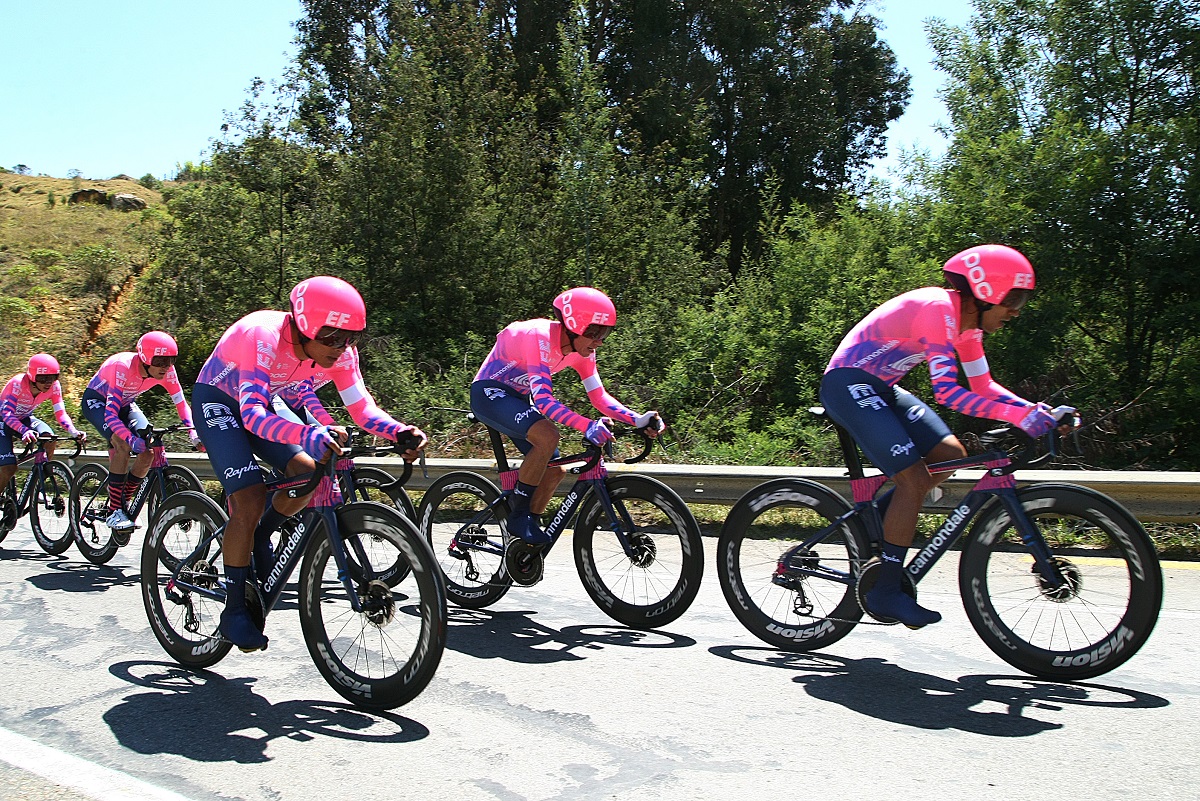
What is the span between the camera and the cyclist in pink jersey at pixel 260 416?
4.95 m

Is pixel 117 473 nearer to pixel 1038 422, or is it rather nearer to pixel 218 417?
pixel 218 417

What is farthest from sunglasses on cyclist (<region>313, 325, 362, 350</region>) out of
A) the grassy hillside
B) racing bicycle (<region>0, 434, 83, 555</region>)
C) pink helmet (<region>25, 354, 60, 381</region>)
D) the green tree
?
the grassy hillside

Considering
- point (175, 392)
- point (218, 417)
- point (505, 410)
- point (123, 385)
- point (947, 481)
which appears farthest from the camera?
point (175, 392)

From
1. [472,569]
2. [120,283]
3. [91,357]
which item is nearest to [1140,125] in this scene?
[472,569]

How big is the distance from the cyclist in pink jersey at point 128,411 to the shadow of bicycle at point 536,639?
4.04m

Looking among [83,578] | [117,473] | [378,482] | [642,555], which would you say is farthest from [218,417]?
[117,473]

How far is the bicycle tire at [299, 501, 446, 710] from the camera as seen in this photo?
4.50 meters

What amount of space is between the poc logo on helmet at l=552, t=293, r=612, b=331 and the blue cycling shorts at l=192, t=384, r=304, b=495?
200cm

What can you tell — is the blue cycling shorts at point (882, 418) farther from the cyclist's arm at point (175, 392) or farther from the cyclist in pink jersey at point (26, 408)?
the cyclist in pink jersey at point (26, 408)

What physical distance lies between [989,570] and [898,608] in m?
0.77

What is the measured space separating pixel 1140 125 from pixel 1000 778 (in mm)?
10955

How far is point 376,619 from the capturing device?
4688 millimetres

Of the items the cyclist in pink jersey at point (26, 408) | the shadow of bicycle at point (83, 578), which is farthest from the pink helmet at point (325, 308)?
the cyclist in pink jersey at point (26, 408)

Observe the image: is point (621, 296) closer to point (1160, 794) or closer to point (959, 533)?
point (959, 533)
